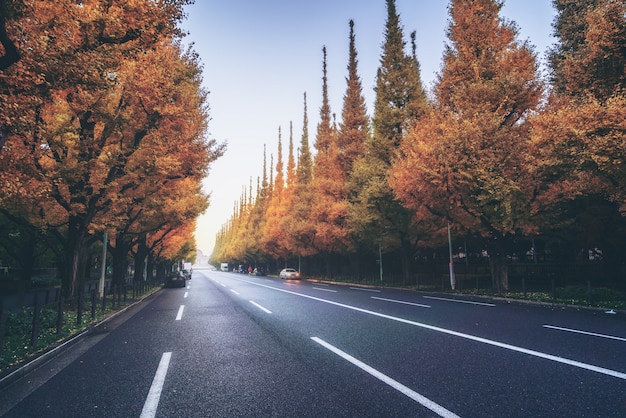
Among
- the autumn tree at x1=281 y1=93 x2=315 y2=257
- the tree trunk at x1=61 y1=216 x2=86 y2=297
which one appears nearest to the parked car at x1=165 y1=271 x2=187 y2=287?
the autumn tree at x1=281 y1=93 x2=315 y2=257

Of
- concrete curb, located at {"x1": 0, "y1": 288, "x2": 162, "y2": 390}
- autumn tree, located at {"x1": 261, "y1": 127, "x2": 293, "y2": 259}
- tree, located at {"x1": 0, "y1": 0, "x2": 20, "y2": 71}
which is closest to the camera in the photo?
concrete curb, located at {"x1": 0, "y1": 288, "x2": 162, "y2": 390}

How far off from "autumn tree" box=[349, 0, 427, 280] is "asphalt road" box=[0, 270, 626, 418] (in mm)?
14134

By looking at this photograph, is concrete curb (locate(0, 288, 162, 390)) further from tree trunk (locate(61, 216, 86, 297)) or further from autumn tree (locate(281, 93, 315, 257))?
autumn tree (locate(281, 93, 315, 257))

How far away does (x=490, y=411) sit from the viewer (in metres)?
3.45

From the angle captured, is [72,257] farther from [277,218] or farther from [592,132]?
[277,218]

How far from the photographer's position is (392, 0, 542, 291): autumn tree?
15.0 m

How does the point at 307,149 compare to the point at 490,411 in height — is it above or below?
above

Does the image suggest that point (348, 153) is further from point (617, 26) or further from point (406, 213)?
point (617, 26)

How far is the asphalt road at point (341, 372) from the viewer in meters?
3.65

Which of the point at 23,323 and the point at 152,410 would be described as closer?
the point at 152,410

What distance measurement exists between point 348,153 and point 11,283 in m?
25.3

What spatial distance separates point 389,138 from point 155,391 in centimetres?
2257

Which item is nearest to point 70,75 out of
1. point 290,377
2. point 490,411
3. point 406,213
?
point 290,377

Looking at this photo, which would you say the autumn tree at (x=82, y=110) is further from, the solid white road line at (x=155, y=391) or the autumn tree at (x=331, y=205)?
the autumn tree at (x=331, y=205)
